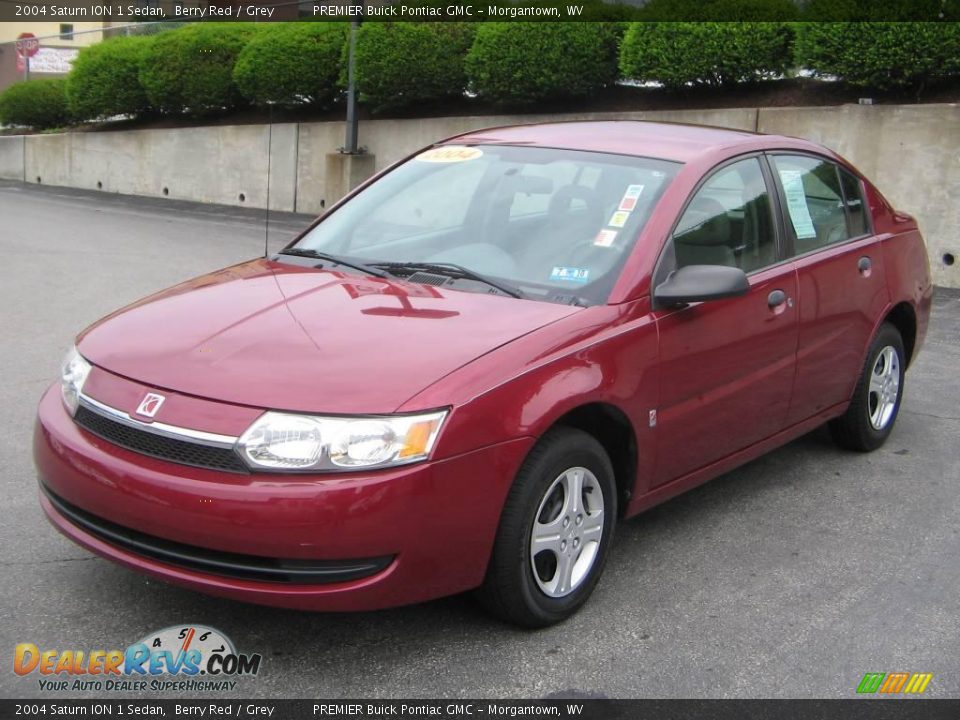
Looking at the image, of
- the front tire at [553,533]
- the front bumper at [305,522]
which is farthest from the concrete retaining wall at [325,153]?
the front bumper at [305,522]

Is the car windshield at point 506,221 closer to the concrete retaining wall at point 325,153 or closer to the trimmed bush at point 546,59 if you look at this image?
the concrete retaining wall at point 325,153

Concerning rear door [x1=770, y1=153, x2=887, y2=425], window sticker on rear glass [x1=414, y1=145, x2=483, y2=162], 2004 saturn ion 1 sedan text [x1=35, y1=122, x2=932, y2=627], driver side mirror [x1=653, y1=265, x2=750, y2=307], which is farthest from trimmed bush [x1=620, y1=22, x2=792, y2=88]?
driver side mirror [x1=653, y1=265, x2=750, y2=307]

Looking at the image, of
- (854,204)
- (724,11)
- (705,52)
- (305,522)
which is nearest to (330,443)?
(305,522)

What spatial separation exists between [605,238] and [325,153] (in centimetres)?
1456

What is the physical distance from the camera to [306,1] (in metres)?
19.1

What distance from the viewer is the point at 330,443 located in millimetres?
3256

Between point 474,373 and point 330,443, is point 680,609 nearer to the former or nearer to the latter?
point 474,373

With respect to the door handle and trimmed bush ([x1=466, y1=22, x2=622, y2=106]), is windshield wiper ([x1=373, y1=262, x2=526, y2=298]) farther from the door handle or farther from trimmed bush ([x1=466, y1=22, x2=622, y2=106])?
trimmed bush ([x1=466, y1=22, x2=622, y2=106])

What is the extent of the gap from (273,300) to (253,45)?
52.4 feet

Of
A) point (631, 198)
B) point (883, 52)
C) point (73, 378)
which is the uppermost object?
point (883, 52)

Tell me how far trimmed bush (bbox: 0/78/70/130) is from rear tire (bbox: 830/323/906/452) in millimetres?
21139

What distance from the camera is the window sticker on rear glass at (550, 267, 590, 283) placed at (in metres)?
4.18

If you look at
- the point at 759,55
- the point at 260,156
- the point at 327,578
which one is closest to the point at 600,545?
the point at 327,578

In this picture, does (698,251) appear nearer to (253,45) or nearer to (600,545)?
(600,545)
